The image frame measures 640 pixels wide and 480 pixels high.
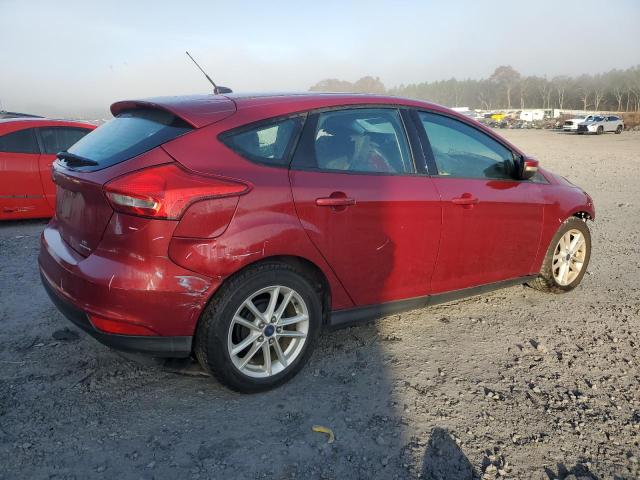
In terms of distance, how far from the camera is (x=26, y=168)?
21.4 feet

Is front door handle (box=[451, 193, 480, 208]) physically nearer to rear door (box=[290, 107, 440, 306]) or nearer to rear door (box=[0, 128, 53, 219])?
rear door (box=[290, 107, 440, 306])

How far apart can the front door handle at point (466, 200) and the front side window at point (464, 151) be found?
161mm

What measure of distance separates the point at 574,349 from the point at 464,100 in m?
179

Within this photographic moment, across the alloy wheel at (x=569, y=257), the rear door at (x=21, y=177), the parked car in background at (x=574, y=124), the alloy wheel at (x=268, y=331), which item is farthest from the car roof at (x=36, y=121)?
the parked car in background at (x=574, y=124)

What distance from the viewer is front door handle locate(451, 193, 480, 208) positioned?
333cm

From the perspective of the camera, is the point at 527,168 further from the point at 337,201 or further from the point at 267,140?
the point at 267,140

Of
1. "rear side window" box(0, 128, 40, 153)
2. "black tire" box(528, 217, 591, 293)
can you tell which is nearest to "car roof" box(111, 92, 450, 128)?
"black tire" box(528, 217, 591, 293)

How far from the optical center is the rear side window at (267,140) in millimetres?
2633

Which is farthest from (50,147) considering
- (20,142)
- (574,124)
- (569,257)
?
A: (574,124)

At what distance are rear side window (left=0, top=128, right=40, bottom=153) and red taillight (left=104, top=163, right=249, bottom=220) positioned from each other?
5.18m

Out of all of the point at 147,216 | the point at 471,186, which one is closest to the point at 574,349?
the point at 471,186

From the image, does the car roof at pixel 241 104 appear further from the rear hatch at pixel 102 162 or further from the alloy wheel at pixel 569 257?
the alloy wheel at pixel 569 257

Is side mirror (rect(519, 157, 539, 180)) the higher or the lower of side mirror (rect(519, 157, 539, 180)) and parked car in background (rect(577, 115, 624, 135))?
the lower

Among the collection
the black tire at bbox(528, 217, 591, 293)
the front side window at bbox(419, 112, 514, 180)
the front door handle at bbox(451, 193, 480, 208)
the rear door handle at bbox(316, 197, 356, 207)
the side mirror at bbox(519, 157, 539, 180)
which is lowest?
the black tire at bbox(528, 217, 591, 293)
